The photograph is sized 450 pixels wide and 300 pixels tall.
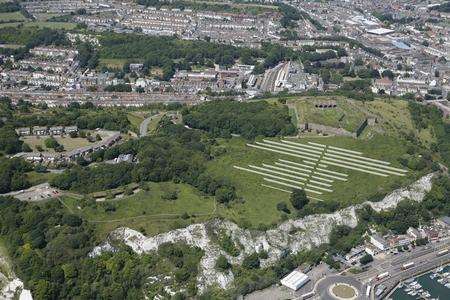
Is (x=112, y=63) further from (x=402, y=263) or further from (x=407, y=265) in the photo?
(x=407, y=265)

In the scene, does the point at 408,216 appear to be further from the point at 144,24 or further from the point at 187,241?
the point at 144,24

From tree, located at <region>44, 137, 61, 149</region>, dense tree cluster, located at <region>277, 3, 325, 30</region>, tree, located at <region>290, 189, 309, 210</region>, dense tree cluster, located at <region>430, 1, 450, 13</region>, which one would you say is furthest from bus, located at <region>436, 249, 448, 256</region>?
dense tree cluster, located at <region>430, 1, 450, 13</region>

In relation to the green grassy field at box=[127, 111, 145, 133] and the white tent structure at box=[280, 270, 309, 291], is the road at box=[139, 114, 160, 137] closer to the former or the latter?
the green grassy field at box=[127, 111, 145, 133]

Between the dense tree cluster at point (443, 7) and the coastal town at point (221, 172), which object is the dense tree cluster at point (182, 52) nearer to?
the coastal town at point (221, 172)

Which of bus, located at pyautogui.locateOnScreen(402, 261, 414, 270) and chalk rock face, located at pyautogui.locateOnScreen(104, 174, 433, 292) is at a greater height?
chalk rock face, located at pyautogui.locateOnScreen(104, 174, 433, 292)

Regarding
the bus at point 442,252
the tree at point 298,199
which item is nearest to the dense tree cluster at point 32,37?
the tree at point 298,199

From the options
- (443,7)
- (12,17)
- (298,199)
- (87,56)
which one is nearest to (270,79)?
(87,56)

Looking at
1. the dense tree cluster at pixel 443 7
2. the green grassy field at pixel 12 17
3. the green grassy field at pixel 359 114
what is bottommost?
the green grassy field at pixel 12 17
